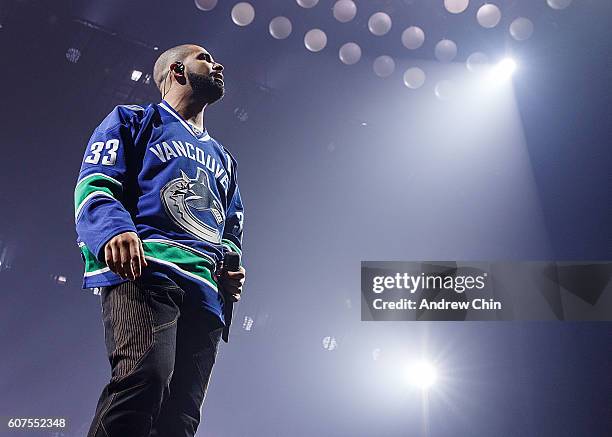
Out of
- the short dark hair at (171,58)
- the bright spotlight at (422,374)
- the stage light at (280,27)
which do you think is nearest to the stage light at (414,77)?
the stage light at (280,27)

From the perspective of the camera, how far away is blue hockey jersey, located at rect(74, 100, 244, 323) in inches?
44.6

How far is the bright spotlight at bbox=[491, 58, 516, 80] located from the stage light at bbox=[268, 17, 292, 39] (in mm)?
2015

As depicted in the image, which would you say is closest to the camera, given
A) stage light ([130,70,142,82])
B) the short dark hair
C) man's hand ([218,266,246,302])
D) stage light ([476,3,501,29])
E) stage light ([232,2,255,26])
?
man's hand ([218,266,246,302])

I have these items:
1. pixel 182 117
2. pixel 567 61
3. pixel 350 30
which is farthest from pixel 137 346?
pixel 567 61

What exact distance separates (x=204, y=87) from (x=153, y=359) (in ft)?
2.73

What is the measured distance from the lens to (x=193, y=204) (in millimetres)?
1299

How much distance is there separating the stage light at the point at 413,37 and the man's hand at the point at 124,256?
14.5 feet

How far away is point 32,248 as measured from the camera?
5.81m

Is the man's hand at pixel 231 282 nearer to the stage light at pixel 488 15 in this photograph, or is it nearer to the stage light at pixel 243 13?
the stage light at pixel 243 13

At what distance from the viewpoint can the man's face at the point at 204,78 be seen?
154 centimetres

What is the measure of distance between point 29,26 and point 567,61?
504 centimetres

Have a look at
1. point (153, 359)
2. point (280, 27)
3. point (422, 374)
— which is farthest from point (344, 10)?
point (422, 374)

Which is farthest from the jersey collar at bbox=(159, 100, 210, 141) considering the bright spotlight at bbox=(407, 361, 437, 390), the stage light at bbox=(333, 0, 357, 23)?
the bright spotlight at bbox=(407, 361, 437, 390)

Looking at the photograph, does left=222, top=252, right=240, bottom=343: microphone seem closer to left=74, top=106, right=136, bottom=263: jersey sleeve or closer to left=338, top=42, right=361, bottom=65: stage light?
left=74, top=106, right=136, bottom=263: jersey sleeve
